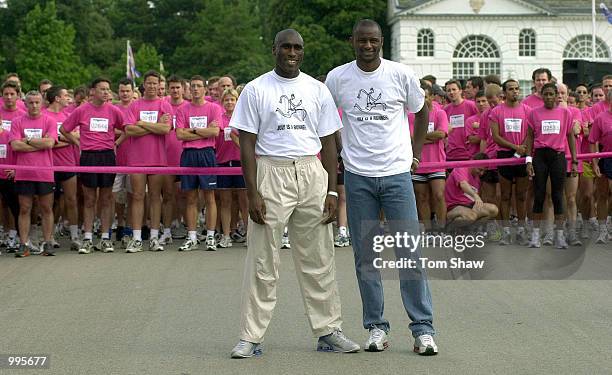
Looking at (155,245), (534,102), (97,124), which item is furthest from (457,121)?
(97,124)

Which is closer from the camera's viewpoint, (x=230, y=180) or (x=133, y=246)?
(x=133, y=246)

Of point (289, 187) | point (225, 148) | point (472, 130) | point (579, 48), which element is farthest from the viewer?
point (579, 48)

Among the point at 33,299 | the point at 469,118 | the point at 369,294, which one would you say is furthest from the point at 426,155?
the point at 369,294

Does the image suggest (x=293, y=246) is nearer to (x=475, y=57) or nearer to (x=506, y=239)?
(x=506, y=239)

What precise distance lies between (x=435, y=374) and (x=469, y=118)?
9.40 metres

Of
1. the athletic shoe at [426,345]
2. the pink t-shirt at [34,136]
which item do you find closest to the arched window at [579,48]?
the pink t-shirt at [34,136]

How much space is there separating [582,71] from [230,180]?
34.6ft

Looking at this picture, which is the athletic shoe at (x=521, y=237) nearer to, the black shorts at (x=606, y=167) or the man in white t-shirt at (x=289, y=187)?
the black shorts at (x=606, y=167)

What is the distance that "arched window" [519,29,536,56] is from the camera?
78.4 m

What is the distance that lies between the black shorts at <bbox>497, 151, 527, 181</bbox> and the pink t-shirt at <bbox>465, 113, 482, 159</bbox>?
780mm

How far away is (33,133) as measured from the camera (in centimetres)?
1487

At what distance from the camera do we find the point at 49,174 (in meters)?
15.1

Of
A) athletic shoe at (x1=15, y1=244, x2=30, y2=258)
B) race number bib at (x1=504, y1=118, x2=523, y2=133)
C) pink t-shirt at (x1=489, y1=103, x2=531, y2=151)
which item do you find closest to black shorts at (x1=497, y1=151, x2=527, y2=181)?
pink t-shirt at (x1=489, y1=103, x2=531, y2=151)

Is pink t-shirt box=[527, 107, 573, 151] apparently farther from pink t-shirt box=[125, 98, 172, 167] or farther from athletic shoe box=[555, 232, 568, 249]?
pink t-shirt box=[125, 98, 172, 167]
